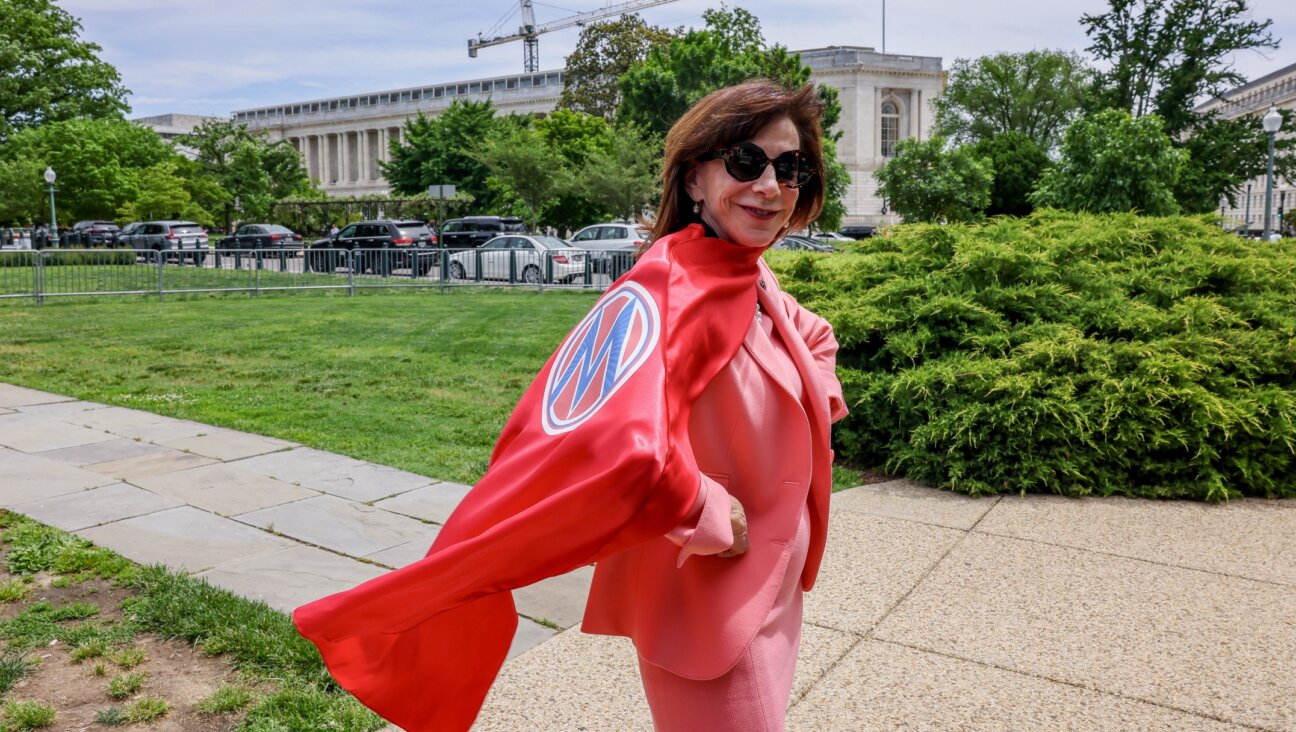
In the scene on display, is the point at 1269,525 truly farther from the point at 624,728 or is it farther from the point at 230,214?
the point at 230,214

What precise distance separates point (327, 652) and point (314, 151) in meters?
137

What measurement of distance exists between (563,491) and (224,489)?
17.1 ft

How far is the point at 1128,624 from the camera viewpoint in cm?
424

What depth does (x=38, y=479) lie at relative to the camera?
643 cm

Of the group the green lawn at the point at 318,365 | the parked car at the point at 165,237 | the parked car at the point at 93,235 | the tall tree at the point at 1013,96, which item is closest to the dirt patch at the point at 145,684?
the green lawn at the point at 318,365

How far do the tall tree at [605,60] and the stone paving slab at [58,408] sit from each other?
5744 centimetres

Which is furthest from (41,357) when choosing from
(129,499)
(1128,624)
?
(1128,624)

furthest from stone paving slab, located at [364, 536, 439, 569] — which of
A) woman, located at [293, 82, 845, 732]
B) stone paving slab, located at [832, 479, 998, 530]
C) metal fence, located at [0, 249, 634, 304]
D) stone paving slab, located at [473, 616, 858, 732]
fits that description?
metal fence, located at [0, 249, 634, 304]

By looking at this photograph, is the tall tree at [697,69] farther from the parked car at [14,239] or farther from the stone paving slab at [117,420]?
the stone paving slab at [117,420]

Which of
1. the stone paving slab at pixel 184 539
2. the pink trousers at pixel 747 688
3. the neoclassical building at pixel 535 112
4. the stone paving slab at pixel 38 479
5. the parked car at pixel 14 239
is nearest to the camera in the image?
the pink trousers at pixel 747 688

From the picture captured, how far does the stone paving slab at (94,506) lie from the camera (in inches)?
216

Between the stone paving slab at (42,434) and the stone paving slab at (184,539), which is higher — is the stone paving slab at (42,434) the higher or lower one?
the higher one

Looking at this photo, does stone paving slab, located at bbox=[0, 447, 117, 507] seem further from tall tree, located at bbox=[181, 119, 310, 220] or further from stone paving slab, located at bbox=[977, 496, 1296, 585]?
tall tree, located at bbox=[181, 119, 310, 220]

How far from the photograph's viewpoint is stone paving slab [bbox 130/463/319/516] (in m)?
5.89
